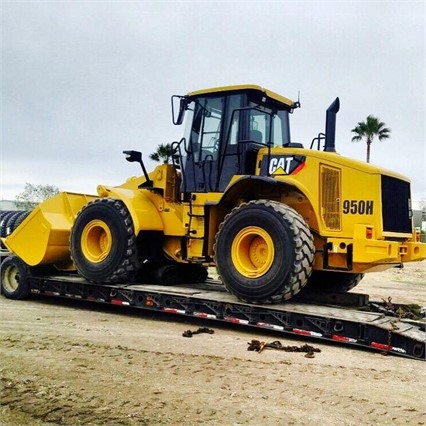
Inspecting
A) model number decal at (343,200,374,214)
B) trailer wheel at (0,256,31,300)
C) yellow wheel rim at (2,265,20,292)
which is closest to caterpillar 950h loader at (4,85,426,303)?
model number decal at (343,200,374,214)

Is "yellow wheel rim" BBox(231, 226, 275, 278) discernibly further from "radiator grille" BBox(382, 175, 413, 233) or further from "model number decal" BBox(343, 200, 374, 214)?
"radiator grille" BBox(382, 175, 413, 233)

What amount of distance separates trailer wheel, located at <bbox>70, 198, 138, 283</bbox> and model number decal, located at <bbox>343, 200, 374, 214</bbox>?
3.48 metres

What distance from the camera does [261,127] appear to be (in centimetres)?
913

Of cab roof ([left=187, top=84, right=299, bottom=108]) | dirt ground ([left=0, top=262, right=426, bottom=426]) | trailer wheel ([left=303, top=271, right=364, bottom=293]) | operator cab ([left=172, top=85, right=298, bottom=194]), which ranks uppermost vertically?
cab roof ([left=187, top=84, right=299, bottom=108])

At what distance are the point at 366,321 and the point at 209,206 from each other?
3.13m

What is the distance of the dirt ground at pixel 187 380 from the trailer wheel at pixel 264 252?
639mm

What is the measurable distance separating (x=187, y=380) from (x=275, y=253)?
105 inches

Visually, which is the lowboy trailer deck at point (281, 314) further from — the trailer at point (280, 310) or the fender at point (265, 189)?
the fender at point (265, 189)

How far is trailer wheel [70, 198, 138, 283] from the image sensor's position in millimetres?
9297

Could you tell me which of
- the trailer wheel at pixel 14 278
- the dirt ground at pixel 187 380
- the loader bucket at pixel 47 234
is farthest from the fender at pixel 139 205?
the trailer wheel at pixel 14 278

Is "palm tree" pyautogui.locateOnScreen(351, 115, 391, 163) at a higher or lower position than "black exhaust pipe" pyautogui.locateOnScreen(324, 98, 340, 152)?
higher

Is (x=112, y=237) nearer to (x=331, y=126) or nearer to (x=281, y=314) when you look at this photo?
(x=281, y=314)

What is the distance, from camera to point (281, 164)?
331 inches

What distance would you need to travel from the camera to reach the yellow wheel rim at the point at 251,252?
25.9 feet
